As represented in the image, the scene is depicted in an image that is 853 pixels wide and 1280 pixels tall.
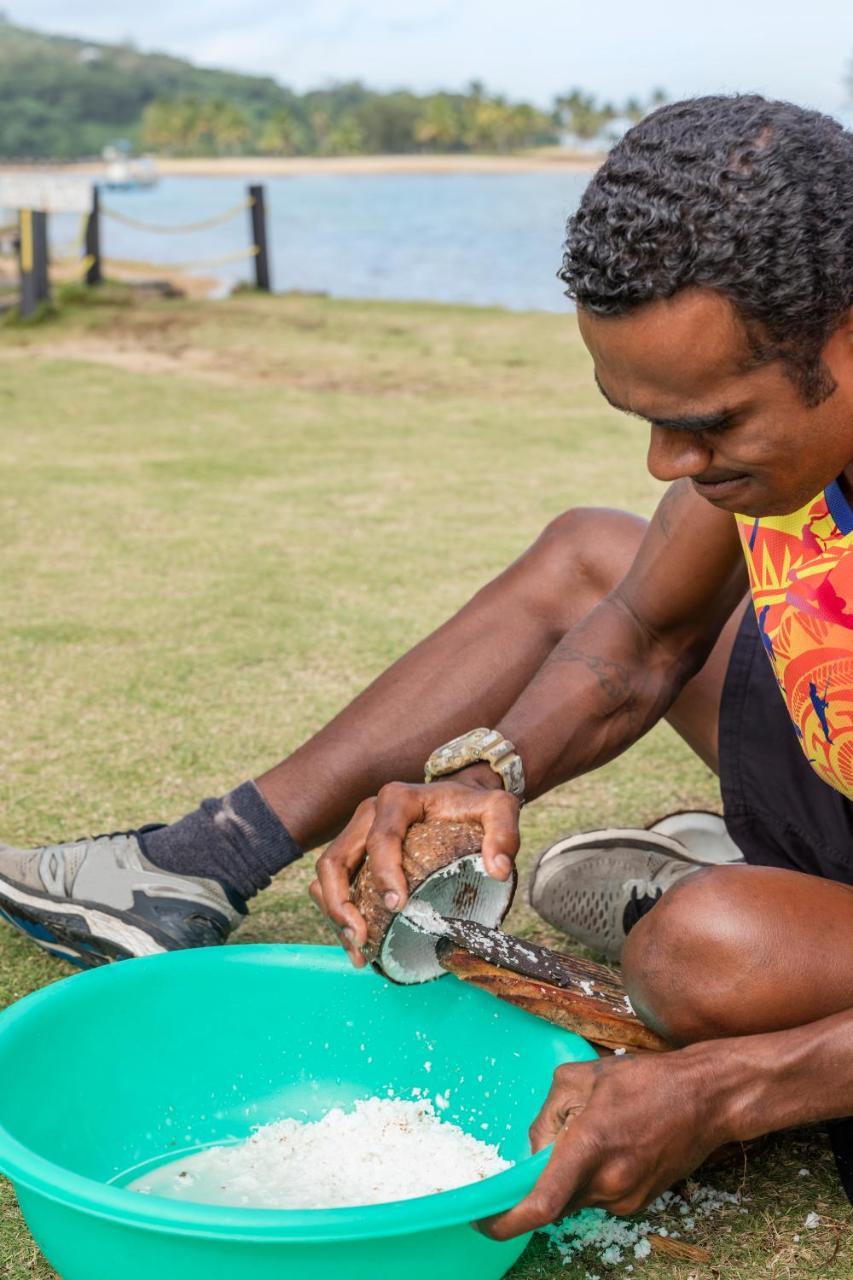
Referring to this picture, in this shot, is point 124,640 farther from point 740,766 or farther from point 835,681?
A: point 835,681

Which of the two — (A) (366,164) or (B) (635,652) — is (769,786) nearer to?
(B) (635,652)

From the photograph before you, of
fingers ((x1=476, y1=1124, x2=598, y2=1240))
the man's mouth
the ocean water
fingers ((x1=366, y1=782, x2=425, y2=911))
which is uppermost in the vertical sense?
the ocean water

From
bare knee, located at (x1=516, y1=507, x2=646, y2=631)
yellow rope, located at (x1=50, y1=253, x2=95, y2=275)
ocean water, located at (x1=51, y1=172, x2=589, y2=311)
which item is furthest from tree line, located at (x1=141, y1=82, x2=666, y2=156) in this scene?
bare knee, located at (x1=516, y1=507, x2=646, y2=631)

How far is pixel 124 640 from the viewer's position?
3.25 metres

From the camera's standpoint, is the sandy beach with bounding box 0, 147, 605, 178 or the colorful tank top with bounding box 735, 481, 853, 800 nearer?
the colorful tank top with bounding box 735, 481, 853, 800

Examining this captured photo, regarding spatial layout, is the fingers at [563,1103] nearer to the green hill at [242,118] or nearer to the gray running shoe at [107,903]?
the gray running shoe at [107,903]

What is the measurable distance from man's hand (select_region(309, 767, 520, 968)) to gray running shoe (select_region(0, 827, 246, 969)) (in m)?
0.34

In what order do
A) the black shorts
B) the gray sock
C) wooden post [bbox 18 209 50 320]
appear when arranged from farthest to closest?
wooden post [bbox 18 209 50 320]
the gray sock
the black shorts

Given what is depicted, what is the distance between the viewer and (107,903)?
1787 mm

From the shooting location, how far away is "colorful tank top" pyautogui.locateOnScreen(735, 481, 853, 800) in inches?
53.5

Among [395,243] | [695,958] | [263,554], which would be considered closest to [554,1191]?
[695,958]

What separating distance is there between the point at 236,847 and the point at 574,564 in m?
0.60

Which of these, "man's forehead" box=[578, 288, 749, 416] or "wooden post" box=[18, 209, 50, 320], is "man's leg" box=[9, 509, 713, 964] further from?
"wooden post" box=[18, 209, 50, 320]

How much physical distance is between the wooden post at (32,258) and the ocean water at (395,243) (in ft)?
9.75
